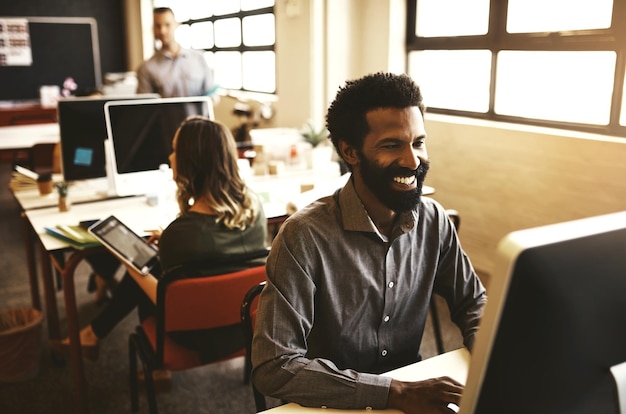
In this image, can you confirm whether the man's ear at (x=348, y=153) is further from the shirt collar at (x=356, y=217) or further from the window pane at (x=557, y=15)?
the window pane at (x=557, y=15)

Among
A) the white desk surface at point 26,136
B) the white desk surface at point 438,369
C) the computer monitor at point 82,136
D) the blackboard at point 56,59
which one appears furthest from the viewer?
the blackboard at point 56,59

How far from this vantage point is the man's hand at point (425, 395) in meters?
1.07

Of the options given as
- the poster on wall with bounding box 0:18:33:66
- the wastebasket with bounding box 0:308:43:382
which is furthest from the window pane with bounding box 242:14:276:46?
the wastebasket with bounding box 0:308:43:382

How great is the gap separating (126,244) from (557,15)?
2.34 meters

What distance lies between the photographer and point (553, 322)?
640mm

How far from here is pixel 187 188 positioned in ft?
6.77

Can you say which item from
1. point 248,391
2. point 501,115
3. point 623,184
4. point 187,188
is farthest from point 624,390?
point 501,115

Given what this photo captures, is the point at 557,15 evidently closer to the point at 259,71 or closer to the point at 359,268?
the point at 359,268

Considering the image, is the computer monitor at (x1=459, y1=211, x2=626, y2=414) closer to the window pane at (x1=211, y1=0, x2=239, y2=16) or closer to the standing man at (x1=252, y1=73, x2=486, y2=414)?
the standing man at (x1=252, y1=73, x2=486, y2=414)

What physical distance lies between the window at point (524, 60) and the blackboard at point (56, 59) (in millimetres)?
5352

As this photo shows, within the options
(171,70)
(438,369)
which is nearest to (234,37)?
(171,70)

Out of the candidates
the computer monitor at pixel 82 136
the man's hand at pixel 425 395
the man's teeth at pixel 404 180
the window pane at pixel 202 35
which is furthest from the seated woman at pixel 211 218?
the window pane at pixel 202 35

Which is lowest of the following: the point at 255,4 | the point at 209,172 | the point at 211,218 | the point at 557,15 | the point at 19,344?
the point at 19,344

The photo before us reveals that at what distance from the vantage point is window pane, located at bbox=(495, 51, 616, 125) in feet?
9.38
